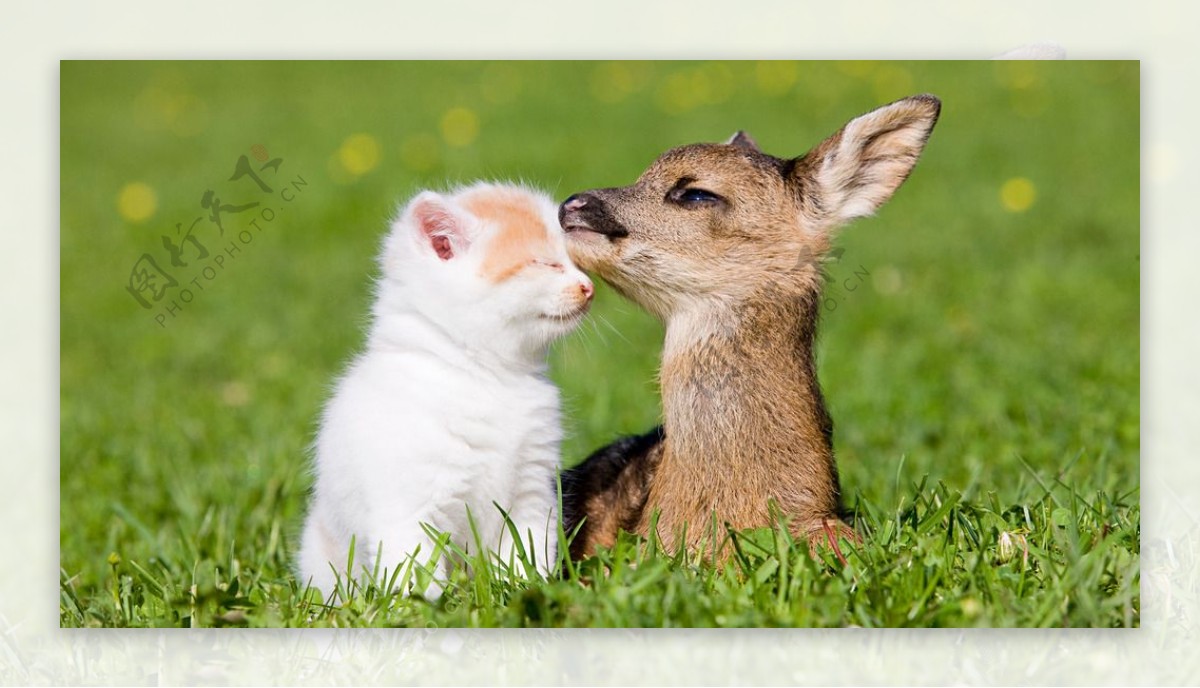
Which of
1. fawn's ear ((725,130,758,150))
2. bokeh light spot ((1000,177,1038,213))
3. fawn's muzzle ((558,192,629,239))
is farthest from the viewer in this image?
bokeh light spot ((1000,177,1038,213))

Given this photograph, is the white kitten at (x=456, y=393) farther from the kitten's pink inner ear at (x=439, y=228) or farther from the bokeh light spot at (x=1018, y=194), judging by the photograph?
the bokeh light spot at (x=1018, y=194)

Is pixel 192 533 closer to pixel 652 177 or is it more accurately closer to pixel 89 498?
pixel 89 498

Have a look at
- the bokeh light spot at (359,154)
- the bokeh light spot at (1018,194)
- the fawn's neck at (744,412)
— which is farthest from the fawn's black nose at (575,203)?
the bokeh light spot at (359,154)

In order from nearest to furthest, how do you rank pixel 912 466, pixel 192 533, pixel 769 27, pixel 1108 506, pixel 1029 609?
pixel 1029 609, pixel 1108 506, pixel 769 27, pixel 192 533, pixel 912 466

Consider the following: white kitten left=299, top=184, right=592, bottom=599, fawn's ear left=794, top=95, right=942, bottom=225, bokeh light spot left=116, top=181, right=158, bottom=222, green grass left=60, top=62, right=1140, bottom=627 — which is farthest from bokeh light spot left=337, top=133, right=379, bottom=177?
fawn's ear left=794, top=95, right=942, bottom=225

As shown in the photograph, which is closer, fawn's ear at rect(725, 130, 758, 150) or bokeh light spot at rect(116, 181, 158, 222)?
fawn's ear at rect(725, 130, 758, 150)

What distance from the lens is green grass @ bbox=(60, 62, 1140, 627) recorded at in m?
3.81

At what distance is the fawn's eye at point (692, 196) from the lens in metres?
3.97

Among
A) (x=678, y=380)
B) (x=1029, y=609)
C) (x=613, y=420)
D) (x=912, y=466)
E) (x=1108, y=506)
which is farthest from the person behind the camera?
(x=613, y=420)

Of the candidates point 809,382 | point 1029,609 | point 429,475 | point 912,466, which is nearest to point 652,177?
point 809,382

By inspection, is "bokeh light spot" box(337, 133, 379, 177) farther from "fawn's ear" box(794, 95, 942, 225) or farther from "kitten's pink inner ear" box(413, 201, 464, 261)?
"fawn's ear" box(794, 95, 942, 225)

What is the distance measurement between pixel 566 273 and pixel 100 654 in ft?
5.60

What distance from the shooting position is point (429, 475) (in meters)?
3.78

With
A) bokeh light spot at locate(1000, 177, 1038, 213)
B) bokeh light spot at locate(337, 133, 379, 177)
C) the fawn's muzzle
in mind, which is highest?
bokeh light spot at locate(337, 133, 379, 177)
